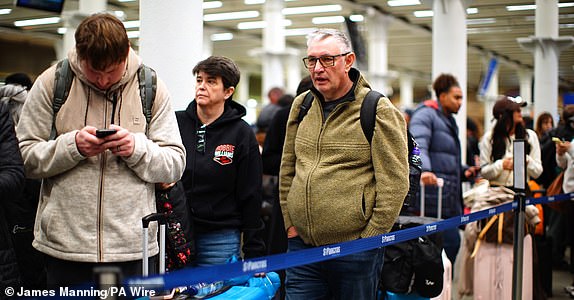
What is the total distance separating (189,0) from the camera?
4344 millimetres

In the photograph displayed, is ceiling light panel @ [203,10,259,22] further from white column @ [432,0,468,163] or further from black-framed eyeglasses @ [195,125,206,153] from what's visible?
black-framed eyeglasses @ [195,125,206,153]

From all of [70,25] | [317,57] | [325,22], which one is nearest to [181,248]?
[317,57]

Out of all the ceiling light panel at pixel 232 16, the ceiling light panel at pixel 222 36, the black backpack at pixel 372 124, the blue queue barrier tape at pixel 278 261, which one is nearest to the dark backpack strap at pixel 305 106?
the black backpack at pixel 372 124

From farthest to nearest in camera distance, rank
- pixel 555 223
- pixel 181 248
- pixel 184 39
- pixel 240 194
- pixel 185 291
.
A: 1. pixel 555 223
2. pixel 184 39
3. pixel 240 194
4. pixel 181 248
5. pixel 185 291

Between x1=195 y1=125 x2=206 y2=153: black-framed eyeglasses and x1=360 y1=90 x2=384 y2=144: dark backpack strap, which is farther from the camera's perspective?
x1=195 y1=125 x2=206 y2=153: black-framed eyeglasses

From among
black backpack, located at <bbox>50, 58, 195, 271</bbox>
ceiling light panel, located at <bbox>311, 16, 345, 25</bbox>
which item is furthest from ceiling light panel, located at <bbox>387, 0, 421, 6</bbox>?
black backpack, located at <bbox>50, 58, 195, 271</bbox>

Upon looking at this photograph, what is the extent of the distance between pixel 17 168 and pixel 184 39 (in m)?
1.88

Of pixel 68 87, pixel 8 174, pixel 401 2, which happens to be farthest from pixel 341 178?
pixel 401 2

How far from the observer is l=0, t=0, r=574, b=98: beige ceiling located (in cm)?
1933

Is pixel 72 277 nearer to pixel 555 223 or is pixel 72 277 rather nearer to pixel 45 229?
pixel 45 229

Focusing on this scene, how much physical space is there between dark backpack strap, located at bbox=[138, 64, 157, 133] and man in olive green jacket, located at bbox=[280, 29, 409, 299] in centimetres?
87

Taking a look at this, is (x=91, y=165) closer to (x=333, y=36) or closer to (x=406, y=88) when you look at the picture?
(x=333, y=36)

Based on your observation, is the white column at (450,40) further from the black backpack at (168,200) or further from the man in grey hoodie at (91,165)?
the man in grey hoodie at (91,165)

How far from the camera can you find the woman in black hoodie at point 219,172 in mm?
3498
